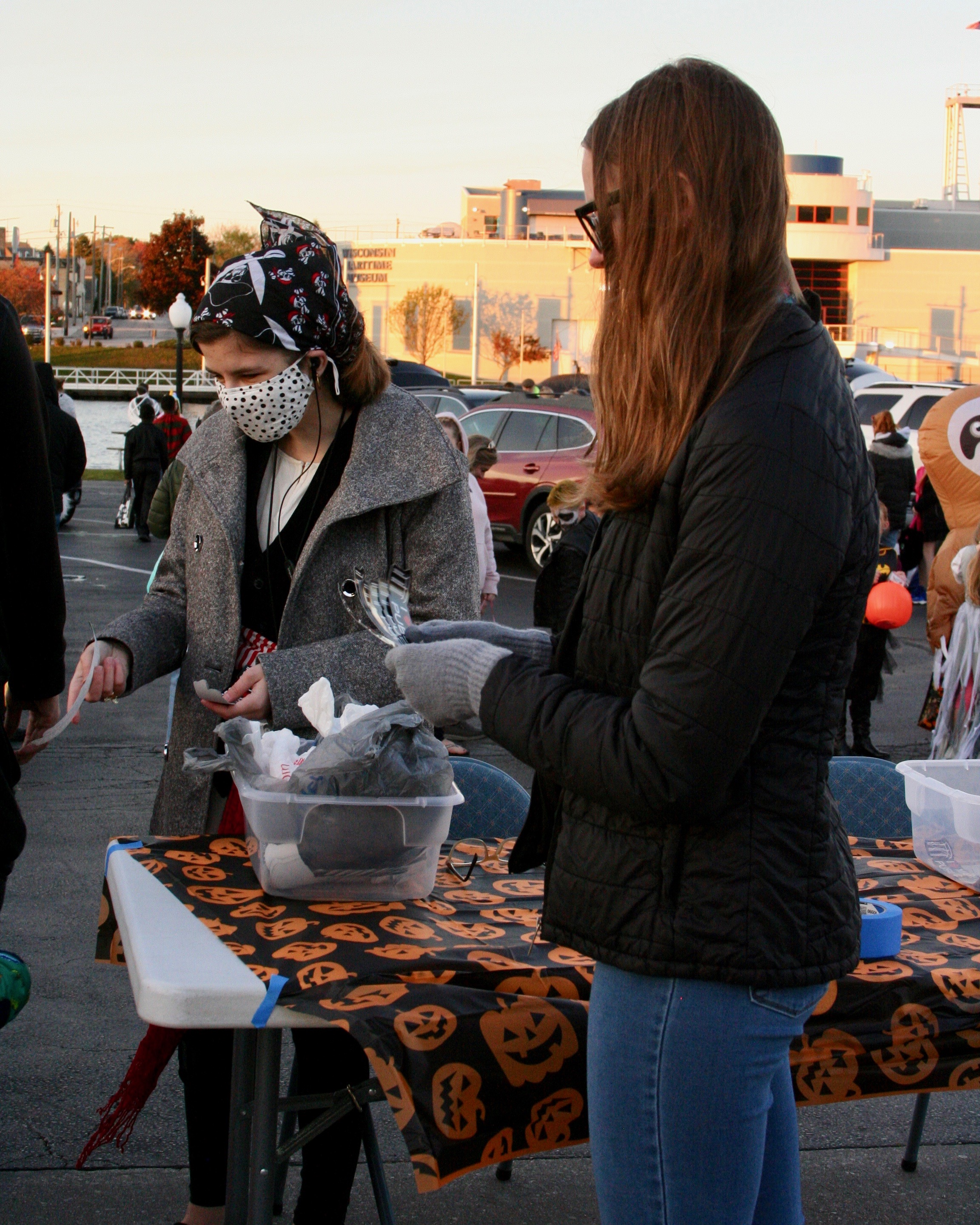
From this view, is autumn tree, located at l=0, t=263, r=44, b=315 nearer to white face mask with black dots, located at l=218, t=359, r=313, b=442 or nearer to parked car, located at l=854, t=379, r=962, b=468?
parked car, located at l=854, t=379, r=962, b=468

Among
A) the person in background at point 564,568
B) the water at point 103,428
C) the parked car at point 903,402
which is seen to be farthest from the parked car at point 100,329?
the person in background at point 564,568

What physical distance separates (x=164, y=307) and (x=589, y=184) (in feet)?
290

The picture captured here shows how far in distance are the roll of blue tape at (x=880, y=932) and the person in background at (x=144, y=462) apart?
1467cm

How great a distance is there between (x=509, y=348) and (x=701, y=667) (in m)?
69.9

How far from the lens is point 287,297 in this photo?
2473 millimetres

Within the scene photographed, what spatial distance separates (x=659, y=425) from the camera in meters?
1.45

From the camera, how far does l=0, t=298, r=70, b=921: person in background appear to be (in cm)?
217

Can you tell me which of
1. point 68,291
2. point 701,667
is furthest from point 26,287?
point 701,667

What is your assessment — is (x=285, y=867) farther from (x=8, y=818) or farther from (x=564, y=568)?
(x=564, y=568)

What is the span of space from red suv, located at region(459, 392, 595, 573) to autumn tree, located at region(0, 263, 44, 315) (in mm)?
104200

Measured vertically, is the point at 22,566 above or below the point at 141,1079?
above

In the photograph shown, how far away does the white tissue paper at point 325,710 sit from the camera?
215 centimetres

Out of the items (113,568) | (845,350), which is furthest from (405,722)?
(845,350)

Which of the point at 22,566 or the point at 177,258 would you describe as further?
the point at 177,258
